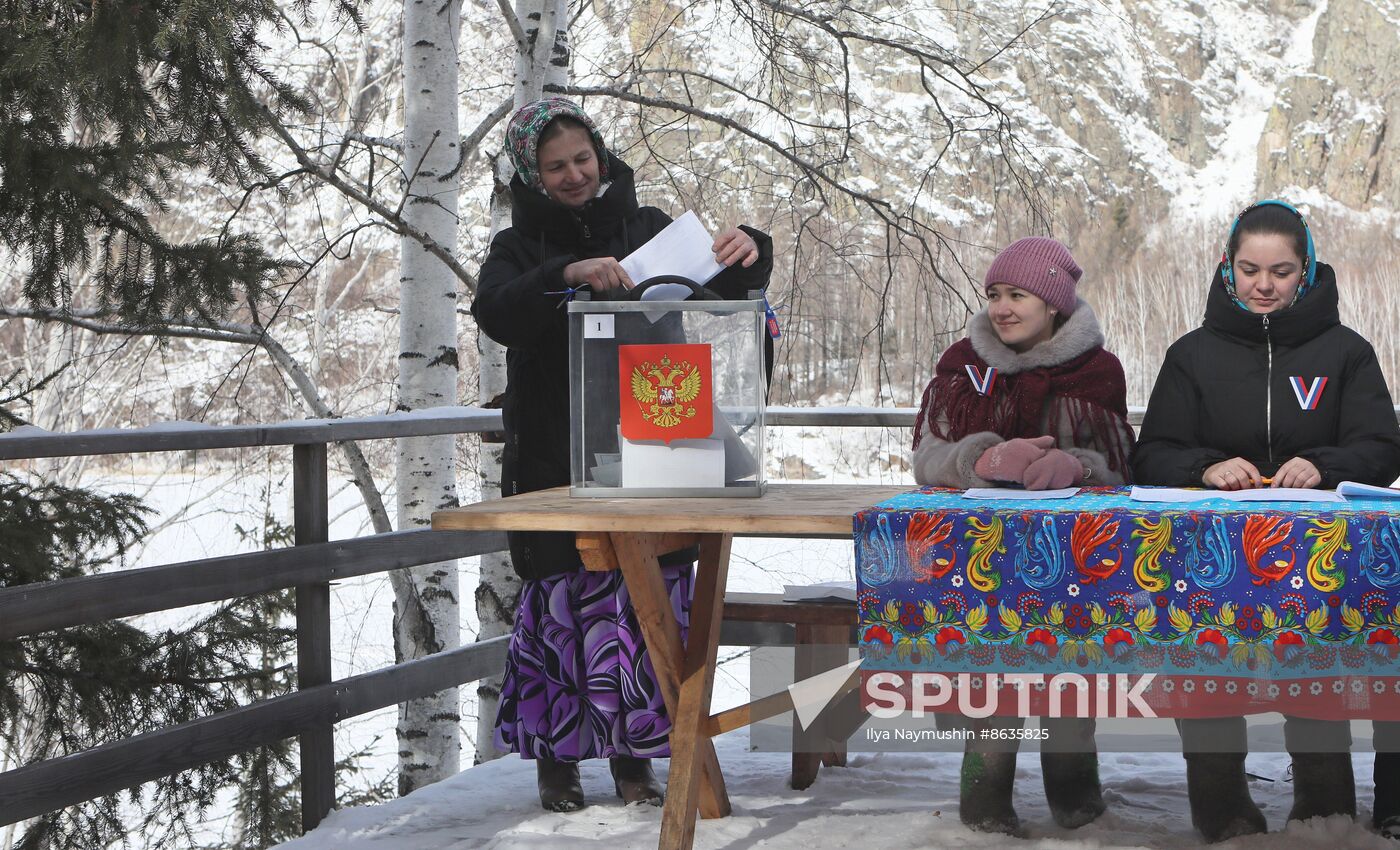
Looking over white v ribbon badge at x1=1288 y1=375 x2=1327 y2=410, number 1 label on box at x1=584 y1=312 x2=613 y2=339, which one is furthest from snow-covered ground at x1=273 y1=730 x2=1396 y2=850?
number 1 label on box at x1=584 y1=312 x2=613 y2=339

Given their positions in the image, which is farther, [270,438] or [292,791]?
[292,791]

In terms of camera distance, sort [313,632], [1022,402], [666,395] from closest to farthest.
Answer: [666,395] → [1022,402] → [313,632]

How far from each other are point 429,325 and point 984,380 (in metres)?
2.86

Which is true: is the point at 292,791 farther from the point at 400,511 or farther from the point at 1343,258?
the point at 1343,258

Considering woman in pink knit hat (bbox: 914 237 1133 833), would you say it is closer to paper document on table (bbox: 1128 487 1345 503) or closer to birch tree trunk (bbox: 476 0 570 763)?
paper document on table (bbox: 1128 487 1345 503)

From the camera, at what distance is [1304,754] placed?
2381 millimetres

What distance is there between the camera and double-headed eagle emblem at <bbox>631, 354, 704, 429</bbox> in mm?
2223

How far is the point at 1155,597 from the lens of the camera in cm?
196

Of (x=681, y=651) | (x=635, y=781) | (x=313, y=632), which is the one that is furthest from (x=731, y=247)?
(x=313, y=632)

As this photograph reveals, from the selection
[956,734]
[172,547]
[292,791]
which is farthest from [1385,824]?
[172,547]

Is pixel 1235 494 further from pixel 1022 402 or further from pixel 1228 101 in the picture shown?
pixel 1228 101

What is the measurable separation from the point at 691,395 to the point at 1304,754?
4.40 ft

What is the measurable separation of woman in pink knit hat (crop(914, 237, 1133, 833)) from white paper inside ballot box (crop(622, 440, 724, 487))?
0.44 meters

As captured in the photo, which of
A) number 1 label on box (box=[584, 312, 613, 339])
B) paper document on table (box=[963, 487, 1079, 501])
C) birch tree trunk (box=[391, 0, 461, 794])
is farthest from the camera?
birch tree trunk (box=[391, 0, 461, 794])
